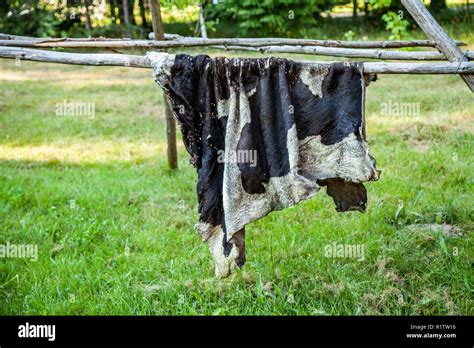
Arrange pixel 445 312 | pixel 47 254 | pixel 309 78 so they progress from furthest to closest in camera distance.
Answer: pixel 47 254, pixel 445 312, pixel 309 78

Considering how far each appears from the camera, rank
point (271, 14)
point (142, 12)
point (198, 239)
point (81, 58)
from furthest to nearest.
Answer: point (142, 12)
point (271, 14)
point (198, 239)
point (81, 58)

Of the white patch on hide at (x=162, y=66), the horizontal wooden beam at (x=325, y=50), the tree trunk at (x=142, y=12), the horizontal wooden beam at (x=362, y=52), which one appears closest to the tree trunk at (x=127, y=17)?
the tree trunk at (x=142, y=12)

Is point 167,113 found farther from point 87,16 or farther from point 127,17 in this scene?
point 87,16

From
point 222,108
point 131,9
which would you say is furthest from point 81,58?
point 131,9

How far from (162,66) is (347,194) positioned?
4.66 feet

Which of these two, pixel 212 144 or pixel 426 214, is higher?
pixel 212 144

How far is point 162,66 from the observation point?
3387 millimetres

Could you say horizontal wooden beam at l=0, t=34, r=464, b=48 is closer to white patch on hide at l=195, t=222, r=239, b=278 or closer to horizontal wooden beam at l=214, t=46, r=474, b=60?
horizontal wooden beam at l=214, t=46, r=474, b=60

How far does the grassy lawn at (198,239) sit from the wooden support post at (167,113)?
19cm

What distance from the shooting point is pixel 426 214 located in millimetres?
5266

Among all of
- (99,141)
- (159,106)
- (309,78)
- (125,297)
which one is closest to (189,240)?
(125,297)

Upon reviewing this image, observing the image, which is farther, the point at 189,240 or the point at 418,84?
the point at 418,84
